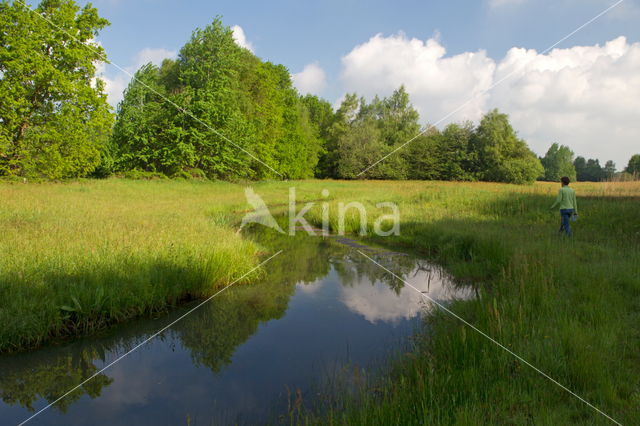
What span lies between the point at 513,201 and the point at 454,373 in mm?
15111

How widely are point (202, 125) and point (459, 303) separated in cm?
3240

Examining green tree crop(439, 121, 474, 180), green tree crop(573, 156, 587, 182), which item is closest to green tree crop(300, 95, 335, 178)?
green tree crop(439, 121, 474, 180)

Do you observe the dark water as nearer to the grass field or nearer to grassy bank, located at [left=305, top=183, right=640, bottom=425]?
the grass field

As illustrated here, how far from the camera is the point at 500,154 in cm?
5009

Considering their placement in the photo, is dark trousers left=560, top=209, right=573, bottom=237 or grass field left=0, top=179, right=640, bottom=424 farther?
dark trousers left=560, top=209, right=573, bottom=237

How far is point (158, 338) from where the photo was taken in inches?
227

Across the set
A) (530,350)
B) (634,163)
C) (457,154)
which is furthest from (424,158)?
(530,350)

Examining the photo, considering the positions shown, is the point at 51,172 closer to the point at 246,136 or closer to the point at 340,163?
the point at 246,136

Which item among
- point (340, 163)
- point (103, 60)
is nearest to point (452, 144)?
point (340, 163)

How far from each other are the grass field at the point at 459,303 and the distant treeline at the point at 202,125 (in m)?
11.1

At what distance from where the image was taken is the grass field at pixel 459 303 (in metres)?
3.35

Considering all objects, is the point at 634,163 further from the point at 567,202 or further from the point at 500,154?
the point at 567,202

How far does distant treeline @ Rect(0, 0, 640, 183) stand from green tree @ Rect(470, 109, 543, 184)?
0.51 ft

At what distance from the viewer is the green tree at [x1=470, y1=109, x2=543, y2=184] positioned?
47.6 m
